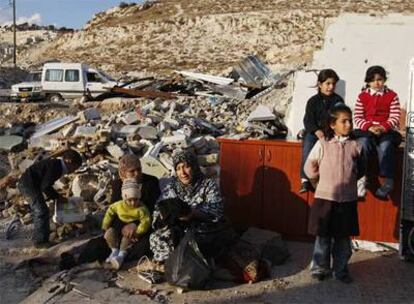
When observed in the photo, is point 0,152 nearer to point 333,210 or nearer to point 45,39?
point 333,210

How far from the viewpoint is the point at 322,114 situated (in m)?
6.09

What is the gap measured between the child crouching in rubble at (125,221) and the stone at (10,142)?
8.15 m

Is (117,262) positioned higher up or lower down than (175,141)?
lower down

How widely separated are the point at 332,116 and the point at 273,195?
1.63 m

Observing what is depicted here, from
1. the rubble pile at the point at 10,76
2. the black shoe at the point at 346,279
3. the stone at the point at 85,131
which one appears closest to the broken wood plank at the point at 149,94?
the stone at the point at 85,131

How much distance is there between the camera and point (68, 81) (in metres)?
25.7

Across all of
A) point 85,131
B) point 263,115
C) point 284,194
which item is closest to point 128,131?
point 85,131

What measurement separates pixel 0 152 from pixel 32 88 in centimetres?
1363

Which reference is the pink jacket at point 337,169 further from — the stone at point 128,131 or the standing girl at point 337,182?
the stone at point 128,131

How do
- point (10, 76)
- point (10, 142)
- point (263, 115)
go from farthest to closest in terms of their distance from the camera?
point (10, 76)
point (10, 142)
point (263, 115)

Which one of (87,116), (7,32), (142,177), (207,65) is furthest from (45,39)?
(142,177)

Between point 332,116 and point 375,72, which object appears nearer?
point 332,116

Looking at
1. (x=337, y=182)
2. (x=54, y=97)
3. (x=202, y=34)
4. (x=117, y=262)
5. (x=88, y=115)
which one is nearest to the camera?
(x=337, y=182)

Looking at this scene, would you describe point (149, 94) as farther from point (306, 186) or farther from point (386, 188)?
point (386, 188)
